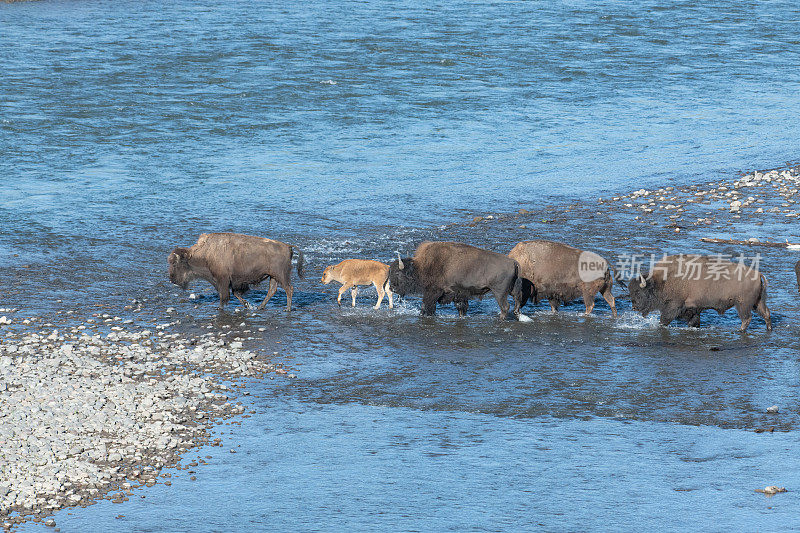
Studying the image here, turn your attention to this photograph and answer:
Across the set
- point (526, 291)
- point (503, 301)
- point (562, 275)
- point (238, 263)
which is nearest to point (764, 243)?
point (562, 275)

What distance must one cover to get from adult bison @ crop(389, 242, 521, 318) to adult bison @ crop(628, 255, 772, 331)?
5.41ft

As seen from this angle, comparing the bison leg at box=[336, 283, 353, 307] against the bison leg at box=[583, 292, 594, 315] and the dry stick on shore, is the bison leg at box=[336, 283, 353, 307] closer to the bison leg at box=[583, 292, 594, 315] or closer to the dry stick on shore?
the bison leg at box=[583, 292, 594, 315]

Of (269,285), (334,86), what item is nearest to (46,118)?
(334,86)

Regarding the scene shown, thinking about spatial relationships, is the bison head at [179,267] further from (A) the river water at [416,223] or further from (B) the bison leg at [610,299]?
(B) the bison leg at [610,299]

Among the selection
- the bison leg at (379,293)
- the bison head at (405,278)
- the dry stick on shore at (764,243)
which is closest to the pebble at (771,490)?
the bison head at (405,278)

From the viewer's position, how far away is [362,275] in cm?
1602

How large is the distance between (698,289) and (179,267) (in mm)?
6866

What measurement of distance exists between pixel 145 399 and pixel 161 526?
8.65 ft

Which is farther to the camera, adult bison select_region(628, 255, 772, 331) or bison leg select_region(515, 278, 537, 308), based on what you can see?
bison leg select_region(515, 278, 537, 308)

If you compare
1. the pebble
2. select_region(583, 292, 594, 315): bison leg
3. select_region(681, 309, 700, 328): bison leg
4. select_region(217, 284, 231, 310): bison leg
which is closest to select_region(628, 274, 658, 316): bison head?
select_region(681, 309, 700, 328): bison leg

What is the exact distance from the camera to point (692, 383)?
1314 centimetres

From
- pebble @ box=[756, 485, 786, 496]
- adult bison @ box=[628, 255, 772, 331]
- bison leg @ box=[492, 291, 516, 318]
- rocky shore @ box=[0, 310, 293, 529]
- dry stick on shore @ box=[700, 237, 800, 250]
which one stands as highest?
adult bison @ box=[628, 255, 772, 331]

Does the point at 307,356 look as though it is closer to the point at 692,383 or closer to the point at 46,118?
the point at 692,383

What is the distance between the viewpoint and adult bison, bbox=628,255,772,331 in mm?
14883
